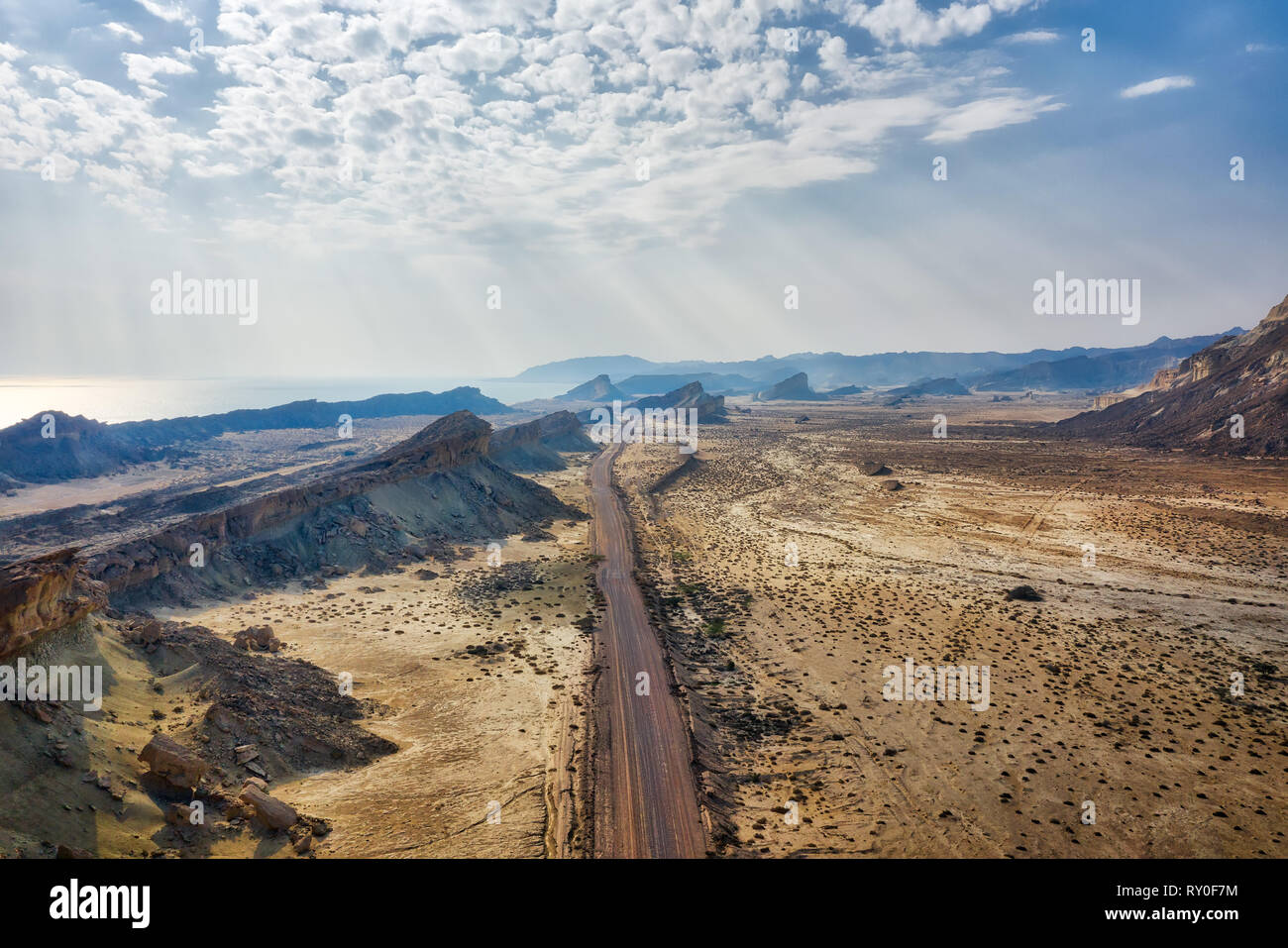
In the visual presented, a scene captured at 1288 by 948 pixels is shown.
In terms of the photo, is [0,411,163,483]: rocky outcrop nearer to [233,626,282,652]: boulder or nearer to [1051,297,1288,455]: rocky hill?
[233,626,282,652]: boulder

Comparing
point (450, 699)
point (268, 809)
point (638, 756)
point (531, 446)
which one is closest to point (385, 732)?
point (450, 699)

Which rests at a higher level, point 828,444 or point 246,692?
point 828,444

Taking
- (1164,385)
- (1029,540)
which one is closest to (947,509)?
(1029,540)

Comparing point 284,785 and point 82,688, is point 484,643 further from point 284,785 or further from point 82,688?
point 82,688

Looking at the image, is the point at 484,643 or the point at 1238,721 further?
the point at 484,643

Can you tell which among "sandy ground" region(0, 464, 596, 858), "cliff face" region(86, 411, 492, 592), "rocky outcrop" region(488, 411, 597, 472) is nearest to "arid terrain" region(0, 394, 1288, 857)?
"sandy ground" region(0, 464, 596, 858)
